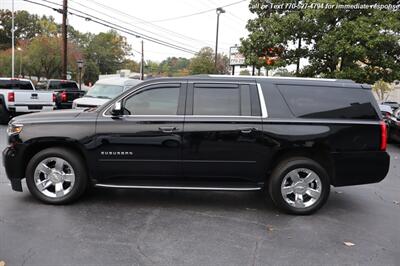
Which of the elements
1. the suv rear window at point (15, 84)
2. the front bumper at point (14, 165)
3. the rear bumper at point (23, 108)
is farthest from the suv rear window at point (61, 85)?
Result: the front bumper at point (14, 165)

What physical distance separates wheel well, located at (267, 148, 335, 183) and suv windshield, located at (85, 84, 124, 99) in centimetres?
1031

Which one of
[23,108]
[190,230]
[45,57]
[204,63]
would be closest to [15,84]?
[23,108]

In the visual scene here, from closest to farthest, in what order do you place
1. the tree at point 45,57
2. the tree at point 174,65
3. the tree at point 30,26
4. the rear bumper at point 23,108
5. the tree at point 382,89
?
1. the rear bumper at point 23,108
2. the tree at point 382,89
3. the tree at point 45,57
4. the tree at point 30,26
5. the tree at point 174,65

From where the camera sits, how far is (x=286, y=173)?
5430mm

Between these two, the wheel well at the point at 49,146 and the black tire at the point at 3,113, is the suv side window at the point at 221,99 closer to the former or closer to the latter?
the wheel well at the point at 49,146

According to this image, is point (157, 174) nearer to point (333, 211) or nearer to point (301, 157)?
point (301, 157)

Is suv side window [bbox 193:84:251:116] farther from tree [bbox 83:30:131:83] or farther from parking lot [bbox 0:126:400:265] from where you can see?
tree [bbox 83:30:131:83]

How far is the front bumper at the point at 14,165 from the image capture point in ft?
18.0

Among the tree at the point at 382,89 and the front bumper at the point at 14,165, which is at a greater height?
the tree at the point at 382,89

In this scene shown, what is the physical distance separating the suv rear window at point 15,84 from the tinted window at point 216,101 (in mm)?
12691

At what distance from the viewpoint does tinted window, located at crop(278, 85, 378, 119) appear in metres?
5.49

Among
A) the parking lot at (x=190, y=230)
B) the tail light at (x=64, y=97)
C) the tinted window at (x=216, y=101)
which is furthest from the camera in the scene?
the tail light at (x=64, y=97)

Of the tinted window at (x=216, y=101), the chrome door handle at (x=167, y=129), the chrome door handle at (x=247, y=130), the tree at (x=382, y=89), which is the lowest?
the chrome door handle at (x=167, y=129)

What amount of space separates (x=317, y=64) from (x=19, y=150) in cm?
1499
